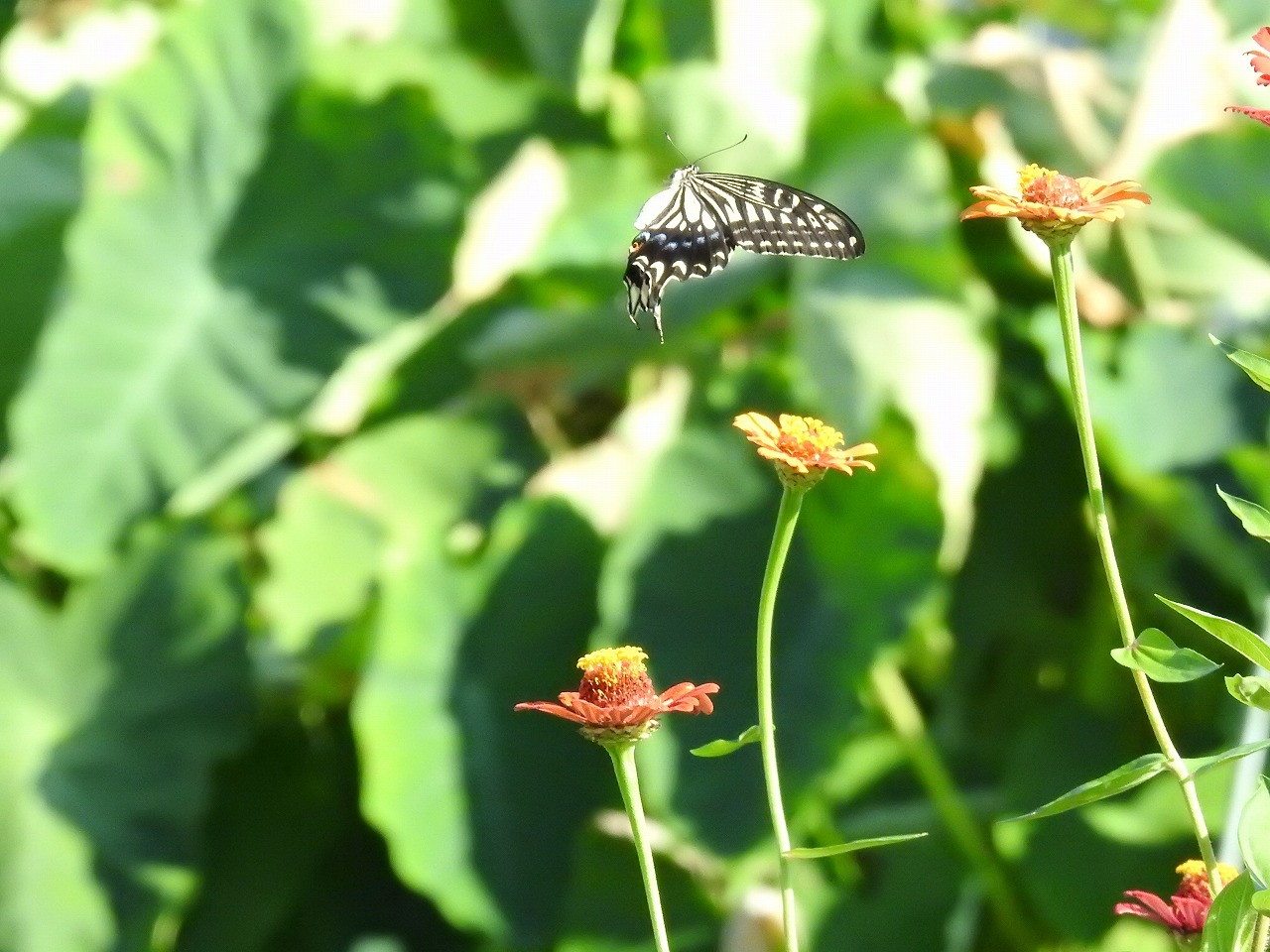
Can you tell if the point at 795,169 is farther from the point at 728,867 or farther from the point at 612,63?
the point at 728,867

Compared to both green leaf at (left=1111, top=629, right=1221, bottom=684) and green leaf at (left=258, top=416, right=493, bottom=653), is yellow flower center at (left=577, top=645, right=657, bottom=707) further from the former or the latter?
green leaf at (left=258, top=416, right=493, bottom=653)

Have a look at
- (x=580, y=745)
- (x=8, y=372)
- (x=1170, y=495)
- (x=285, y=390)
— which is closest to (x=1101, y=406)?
(x=1170, y=495)

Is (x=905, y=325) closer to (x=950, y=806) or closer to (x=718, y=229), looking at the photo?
(x=950, y=806)

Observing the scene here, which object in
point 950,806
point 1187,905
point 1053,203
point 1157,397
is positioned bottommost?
point 950,806

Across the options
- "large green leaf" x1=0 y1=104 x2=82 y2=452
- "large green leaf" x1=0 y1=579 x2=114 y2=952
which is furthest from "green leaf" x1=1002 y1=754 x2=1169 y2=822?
"large green leaf" x1=0 y1=104 x2=82 y2=452

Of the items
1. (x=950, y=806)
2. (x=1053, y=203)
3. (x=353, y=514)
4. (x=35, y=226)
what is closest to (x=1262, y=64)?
(x=1053, y=203)
